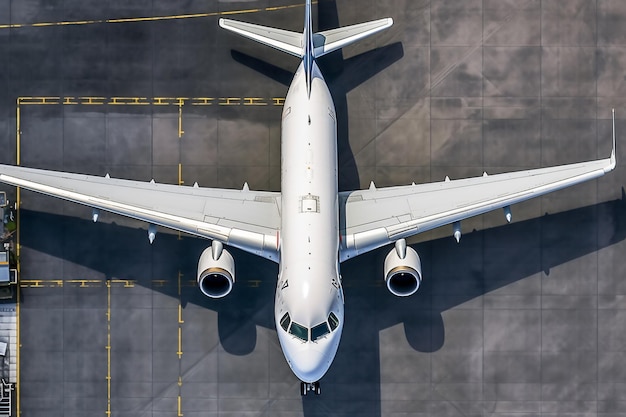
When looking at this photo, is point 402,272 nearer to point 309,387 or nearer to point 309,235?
point 309,235

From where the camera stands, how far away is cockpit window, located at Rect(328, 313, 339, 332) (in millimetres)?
17750

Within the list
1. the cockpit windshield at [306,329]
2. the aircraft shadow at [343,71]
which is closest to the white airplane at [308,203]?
the cockpit windshield at [306,329]

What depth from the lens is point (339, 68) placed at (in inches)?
878

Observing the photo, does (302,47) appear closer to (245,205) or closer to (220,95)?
(220,95)

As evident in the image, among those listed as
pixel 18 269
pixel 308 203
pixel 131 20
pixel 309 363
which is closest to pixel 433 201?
pixel 308 203

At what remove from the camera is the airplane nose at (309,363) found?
1761cm

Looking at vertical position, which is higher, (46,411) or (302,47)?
(302,47)

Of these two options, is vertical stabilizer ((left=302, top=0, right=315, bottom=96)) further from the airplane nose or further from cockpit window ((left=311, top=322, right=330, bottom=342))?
the airplane nose

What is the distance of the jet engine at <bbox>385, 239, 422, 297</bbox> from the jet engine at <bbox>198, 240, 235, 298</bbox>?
4646 mm

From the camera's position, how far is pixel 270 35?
20.9 metres

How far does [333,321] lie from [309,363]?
1.26m

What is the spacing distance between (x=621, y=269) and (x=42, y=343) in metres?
19.2

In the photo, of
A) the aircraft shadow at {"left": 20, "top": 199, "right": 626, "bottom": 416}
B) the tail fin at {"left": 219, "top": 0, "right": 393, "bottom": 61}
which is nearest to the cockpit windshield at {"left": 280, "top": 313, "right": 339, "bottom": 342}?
the aircraft shadow at {"left": 20, "top": 199, "right": 626, "bottom": 416}

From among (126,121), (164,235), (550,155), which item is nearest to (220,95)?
(126,121)
